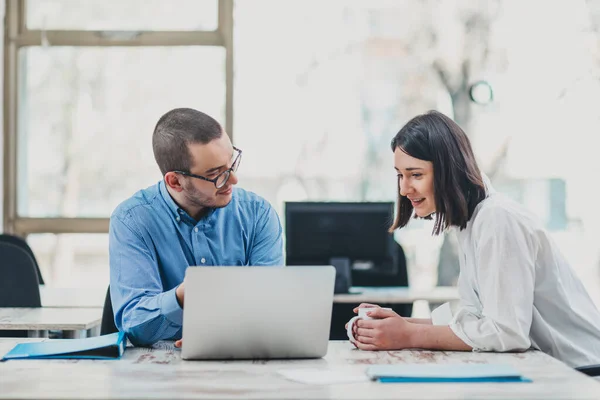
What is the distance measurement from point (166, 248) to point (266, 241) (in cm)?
35

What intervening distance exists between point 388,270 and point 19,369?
2.68m

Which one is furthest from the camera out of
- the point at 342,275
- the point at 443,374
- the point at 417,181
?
the point at 342,275

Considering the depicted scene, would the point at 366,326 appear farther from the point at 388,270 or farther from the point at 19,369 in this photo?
the point at 388,270

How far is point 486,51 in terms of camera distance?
17.8ft

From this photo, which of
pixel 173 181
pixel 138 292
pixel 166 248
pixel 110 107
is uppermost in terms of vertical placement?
pixel 110 107

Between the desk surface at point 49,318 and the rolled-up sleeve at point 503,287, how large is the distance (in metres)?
1.44

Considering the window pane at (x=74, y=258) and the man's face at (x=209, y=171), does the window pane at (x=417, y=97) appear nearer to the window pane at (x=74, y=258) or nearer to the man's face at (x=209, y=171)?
the window pane at (x=74, y=258)

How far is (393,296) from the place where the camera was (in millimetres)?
3912

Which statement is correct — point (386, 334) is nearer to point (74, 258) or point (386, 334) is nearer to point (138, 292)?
point (138, 292)

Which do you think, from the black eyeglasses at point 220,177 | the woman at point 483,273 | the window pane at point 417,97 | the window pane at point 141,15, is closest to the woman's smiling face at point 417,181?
the woman at point 483,273

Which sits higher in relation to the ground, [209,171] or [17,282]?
[209,171]

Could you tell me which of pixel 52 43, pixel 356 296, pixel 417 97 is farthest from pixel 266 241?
pixel 52 43

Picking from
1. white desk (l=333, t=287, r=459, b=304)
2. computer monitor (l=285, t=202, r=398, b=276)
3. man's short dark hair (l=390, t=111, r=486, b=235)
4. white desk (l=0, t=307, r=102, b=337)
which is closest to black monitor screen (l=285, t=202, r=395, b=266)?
computer monitor (l=285, t=202, r=398, b=276)

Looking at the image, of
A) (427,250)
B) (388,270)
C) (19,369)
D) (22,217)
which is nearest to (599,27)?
(427,250)
